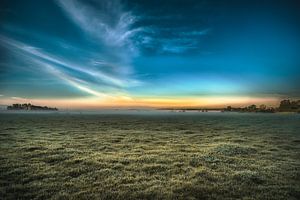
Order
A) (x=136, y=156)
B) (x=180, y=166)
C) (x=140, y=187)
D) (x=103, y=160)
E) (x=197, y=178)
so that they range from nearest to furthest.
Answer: (x=140, y=187) → (x=197, y=178) → (x=180, y=166) → (x=103, y=160) → (x=136, y=156)

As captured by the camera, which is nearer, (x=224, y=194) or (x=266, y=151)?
(x=224, y=194)

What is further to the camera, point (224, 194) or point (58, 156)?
point (58, 156)

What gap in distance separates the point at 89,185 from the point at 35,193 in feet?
7.44

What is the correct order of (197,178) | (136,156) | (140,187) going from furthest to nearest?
(136,156), (197,178), (140,187)

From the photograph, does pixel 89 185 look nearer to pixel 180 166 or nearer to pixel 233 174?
pixel 180 166

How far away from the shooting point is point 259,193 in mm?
10484

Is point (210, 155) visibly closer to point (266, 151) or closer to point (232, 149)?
point (232, 149)

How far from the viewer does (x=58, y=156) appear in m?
17.3

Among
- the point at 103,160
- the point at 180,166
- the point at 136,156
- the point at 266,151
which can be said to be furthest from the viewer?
the point at 266,151

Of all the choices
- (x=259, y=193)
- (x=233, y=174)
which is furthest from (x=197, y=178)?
(x=259, y=193)

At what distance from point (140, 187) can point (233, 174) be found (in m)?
5.23

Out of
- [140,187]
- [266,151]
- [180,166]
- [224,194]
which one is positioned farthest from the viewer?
[266,151]

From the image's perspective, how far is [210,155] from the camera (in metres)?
18.0

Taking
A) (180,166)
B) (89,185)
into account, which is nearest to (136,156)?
(180,166)
